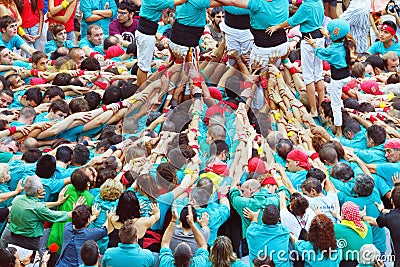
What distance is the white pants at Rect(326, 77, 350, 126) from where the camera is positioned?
11.8m

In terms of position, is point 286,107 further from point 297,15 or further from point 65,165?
point 65,165

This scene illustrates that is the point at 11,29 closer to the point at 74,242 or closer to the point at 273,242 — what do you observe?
the point at 74,242

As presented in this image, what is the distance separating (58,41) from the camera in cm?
1442

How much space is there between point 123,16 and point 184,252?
669cm

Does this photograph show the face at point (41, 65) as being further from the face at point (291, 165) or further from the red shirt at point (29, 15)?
the face at point (291, 165)

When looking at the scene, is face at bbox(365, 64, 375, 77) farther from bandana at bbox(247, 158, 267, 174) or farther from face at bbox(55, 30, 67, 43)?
face at bbox(55, 30, 67, 43)

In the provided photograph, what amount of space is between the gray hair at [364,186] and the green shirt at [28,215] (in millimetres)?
2866

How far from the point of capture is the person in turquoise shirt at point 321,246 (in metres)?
8.91

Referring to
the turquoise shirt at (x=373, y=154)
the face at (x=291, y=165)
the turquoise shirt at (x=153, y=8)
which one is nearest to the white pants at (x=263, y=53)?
the turquoise shirt at (x=153, y=8)

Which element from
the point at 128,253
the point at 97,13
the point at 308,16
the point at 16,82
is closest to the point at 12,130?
the point at 16,82

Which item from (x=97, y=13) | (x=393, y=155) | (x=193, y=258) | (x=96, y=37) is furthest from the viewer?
(x=97, y=13)

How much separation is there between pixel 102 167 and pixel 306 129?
2.65 meters

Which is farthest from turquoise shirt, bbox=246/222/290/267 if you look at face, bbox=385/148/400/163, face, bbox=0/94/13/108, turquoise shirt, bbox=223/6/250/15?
face, bbox=0/94/13/108

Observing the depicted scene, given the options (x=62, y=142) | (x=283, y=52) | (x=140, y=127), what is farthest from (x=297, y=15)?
(x=62, y=142)
